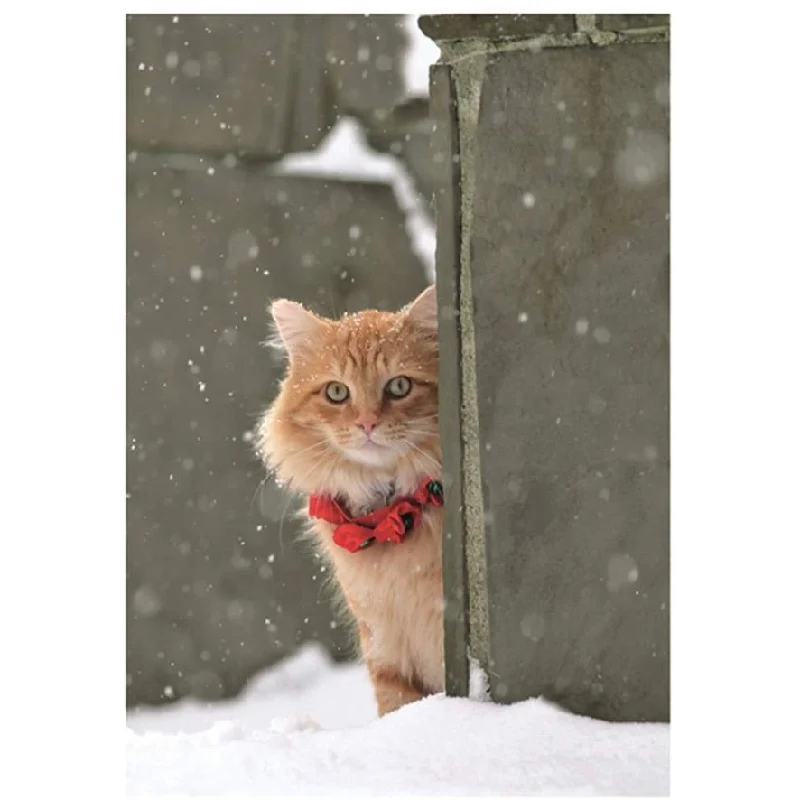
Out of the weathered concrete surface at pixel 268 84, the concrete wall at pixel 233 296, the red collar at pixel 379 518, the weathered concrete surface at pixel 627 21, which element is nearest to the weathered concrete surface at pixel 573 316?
the weathered concrete surface at pixel 627 21

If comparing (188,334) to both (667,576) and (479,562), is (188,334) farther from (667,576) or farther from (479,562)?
(667,576)

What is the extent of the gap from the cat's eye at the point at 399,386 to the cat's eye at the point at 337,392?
0.09 meters

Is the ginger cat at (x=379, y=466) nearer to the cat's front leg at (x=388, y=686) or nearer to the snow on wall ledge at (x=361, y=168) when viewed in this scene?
the cat's front leg at (x=388, y=686)

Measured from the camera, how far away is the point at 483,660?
1520 mm

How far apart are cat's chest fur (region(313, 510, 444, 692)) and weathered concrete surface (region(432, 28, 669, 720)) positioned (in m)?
0.32

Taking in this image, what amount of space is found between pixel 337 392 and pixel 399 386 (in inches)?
5.1

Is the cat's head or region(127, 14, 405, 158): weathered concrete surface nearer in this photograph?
the cat's head

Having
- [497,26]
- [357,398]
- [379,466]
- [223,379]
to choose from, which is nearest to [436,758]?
[379,466]

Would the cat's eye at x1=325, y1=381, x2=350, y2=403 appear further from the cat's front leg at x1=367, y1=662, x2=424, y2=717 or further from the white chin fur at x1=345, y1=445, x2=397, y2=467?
the cat's front leg at x1=367, y1=662, x2=424, y2=717

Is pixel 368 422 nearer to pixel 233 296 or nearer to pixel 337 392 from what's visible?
pixel 337 392

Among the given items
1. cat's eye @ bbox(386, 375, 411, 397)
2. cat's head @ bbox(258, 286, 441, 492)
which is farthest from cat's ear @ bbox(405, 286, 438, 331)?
cat's eye @ bbox(386, 375, 411, 397)

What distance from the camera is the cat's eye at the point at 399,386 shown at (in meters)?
1.81

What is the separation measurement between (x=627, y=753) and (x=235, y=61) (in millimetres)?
1747

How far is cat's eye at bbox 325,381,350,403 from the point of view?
187cm
